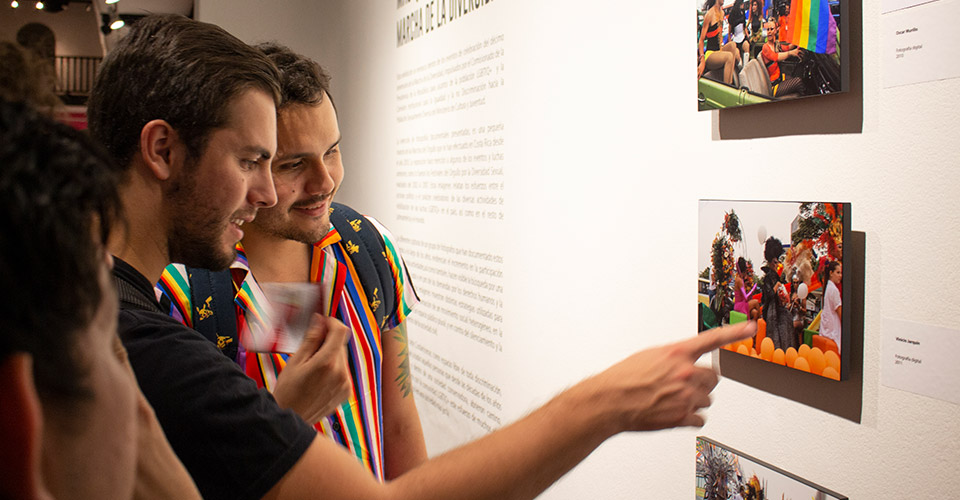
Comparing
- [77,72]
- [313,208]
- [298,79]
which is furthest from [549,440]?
[77,72]

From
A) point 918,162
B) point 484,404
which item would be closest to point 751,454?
point 918,162

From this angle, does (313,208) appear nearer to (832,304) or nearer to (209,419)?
(209,419)

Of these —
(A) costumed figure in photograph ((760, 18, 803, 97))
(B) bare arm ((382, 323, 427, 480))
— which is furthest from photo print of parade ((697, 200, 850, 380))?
(B) bare arm ((382, 323, 427, 480))

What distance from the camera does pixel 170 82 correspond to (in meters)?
1.26

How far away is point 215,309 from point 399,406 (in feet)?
2.04

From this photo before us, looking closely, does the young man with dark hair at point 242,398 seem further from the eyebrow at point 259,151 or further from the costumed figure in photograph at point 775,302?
the costumed figure in photograph at point 775,302

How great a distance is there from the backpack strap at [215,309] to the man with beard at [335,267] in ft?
0.49

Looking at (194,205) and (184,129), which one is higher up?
(184,129)

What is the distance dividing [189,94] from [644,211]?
1.28 m

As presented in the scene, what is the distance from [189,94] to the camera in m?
1.25

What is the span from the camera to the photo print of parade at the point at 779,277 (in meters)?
1.50

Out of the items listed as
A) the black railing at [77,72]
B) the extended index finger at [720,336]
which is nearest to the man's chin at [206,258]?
the extended index finger at [720,336]

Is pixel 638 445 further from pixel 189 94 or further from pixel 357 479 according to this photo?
pixel 189 94

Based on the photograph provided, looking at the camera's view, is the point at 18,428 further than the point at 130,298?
No
